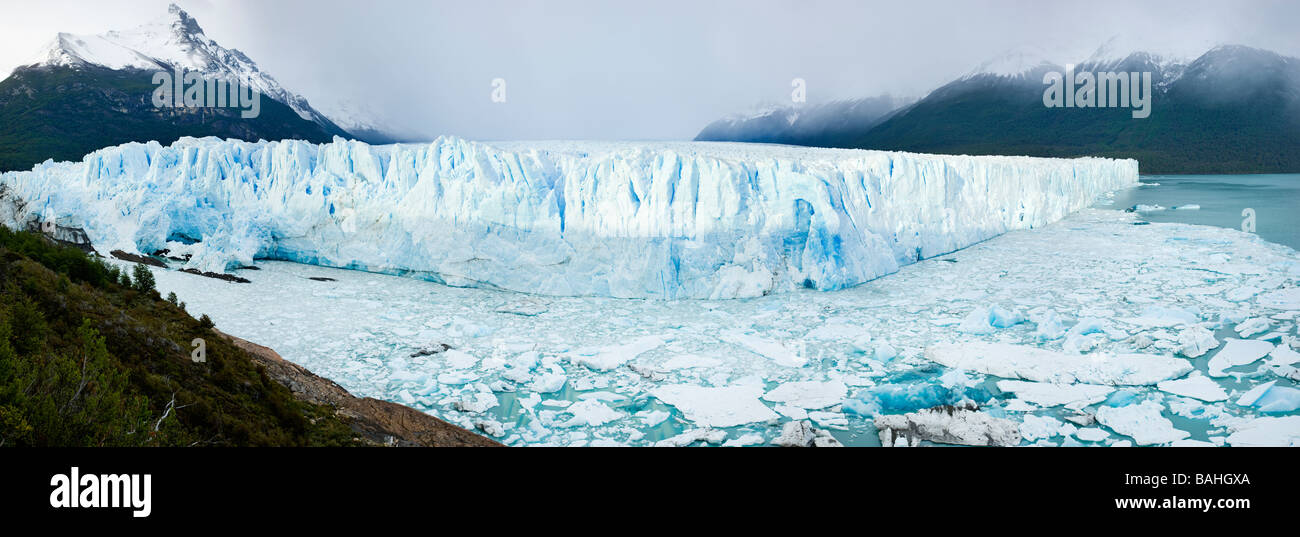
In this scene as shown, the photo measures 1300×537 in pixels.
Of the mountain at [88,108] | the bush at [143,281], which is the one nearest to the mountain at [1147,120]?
the mountain at [88,108]

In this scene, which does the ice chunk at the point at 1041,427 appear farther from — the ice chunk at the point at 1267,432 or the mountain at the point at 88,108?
the mountain at the point at 88,108

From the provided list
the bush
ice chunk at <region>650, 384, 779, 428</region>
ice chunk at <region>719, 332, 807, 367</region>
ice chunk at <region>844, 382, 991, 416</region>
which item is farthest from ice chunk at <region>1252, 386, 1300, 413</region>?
the bush

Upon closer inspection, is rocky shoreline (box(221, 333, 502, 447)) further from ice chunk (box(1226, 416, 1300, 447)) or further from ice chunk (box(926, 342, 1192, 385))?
ice chunk (box(1226, 416, 1300, 447))

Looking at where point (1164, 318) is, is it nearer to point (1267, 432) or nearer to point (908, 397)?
point (1267, 432)

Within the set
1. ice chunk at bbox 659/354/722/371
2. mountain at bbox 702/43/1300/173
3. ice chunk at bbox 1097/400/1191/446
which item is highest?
mountain at bbox 702/43/1300/173

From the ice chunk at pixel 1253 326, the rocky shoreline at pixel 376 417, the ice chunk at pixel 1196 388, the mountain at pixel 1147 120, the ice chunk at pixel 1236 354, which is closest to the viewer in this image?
the rocky shoreline at pixel 376 417

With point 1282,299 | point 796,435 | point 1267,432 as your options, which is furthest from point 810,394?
point 1282,299
